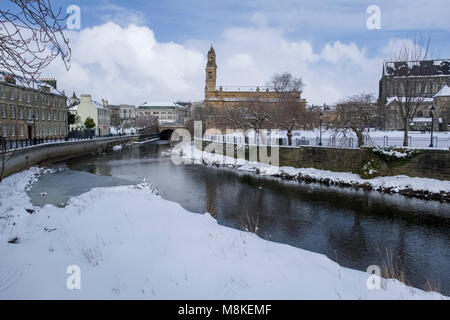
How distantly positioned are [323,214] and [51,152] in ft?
90.7

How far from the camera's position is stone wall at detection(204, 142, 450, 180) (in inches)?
736

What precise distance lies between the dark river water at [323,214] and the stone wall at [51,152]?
2.19 meters

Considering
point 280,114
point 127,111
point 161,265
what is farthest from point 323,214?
point 127,111

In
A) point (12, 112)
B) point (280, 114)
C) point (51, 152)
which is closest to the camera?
point (51, 152)

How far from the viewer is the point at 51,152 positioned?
101ft

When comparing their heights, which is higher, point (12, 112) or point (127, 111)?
point (127, 111)

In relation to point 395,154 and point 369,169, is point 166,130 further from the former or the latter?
point 395,154

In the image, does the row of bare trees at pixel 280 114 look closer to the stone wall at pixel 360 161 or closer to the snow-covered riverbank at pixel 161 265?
the stone wall at pixel 360 161

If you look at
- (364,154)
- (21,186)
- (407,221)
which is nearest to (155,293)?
(407,221)

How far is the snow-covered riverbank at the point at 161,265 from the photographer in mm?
4398

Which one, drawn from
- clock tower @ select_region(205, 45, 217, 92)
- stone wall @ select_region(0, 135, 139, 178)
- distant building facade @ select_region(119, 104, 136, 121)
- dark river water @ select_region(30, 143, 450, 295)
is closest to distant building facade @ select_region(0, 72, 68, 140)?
stone wall @ select_region(0, 135, 139, 178)
